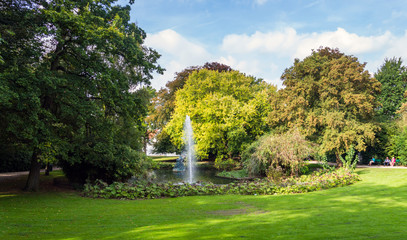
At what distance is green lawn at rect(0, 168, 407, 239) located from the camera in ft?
19.0

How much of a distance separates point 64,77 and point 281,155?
48.5 feet

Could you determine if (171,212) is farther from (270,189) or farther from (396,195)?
(396,195)

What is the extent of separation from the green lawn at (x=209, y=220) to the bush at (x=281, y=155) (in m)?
8.26

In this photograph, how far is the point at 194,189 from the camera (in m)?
14.1

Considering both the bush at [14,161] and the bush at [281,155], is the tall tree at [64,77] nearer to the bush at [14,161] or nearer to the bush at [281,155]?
the bush at [281,155]

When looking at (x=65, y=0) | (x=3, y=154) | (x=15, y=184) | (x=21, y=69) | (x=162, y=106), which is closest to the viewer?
(x=21, y=69)

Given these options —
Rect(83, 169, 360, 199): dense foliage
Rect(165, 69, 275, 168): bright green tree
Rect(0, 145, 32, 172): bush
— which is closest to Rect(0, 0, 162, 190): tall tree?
Rect(83, 169, 360, 199): dense foliage

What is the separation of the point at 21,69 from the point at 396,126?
31.7 metres

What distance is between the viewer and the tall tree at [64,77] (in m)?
10.4

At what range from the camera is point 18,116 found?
10500 mm

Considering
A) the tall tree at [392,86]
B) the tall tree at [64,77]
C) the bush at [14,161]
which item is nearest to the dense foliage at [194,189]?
the tall tree at [64,77]

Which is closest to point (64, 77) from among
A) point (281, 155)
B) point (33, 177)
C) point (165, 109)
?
point (33, 177)

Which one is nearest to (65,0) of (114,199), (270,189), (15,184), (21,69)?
(21,69)

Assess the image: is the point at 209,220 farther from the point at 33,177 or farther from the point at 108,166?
the point at 33,177
